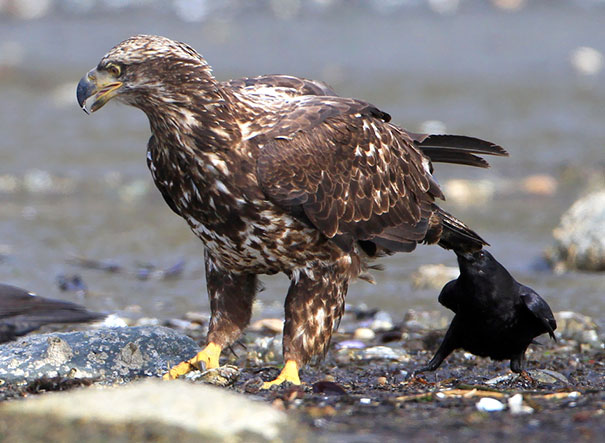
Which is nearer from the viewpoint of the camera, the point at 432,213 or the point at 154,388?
the point at 154,388

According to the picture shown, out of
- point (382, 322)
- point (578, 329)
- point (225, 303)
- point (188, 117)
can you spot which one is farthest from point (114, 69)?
point (578, 329)

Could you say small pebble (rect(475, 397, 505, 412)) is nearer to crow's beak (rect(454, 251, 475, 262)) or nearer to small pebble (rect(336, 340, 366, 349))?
crow's beak (rect(454, 251, 475, 262))

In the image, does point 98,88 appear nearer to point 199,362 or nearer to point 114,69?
point 114,69

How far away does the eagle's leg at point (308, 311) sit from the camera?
5.80 metres

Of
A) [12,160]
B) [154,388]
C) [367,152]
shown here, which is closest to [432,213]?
[367,152]

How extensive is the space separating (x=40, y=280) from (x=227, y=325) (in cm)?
381

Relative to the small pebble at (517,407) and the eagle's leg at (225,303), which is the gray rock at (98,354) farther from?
the small pebble at (517,407)

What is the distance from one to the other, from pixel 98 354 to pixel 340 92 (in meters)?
12.3

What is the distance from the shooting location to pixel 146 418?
12.9ft

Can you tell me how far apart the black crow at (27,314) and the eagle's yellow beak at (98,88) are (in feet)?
5.52

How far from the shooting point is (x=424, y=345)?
7336 millimetres

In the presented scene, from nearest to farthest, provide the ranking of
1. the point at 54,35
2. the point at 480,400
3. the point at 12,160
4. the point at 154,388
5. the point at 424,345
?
1. the point at 154,388
2. the point at 480,400
3. the point at 424,345
4. the point at 12,160
5. the point at 54,35

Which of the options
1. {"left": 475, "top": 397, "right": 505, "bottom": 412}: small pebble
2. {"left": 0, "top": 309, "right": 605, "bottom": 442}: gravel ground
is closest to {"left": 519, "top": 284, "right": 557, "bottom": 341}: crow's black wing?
{"left": 0, "top": 309, "right": 605, "bottom": 442}: gravel ground

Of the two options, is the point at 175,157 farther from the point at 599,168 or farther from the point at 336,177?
the point at 599,168
